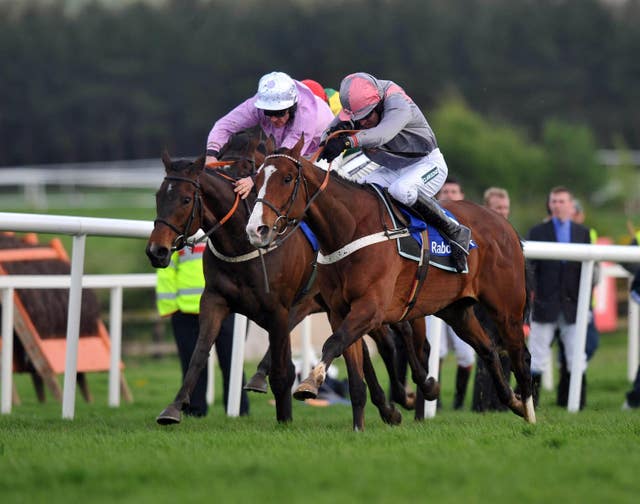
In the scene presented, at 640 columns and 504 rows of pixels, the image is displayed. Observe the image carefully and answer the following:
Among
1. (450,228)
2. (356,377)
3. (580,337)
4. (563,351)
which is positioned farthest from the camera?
(563,351)

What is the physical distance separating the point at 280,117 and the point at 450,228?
1210 mm

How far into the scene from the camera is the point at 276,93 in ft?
24.9

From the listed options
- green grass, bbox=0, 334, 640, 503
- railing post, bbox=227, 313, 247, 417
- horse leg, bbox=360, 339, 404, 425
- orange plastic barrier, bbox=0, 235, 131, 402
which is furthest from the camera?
orange plastic barrier, bbox=0, 235, 131, 402

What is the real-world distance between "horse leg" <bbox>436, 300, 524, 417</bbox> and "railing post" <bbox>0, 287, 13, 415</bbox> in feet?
10.5

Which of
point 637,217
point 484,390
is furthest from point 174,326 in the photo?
point 637,217

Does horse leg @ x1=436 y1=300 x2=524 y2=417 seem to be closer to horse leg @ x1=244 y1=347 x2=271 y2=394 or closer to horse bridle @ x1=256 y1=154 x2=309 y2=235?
horse leg @ x1=244 y1=347 x2=271 y2=394

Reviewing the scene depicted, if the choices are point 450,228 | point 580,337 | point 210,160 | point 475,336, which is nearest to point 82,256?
point 210,160

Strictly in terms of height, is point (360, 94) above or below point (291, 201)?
above

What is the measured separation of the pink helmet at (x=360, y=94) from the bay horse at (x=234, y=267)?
541mm

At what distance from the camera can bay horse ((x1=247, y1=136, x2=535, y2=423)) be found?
6641 mm

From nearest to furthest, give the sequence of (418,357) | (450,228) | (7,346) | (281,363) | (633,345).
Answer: (450,228)
(281,363)
(418,357)
(7,346)
(633,345)

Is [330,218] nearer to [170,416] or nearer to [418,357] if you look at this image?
[170,416]

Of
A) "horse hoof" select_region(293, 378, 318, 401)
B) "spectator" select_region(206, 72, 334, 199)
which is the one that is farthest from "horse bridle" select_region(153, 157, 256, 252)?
"horse hoof" select_region(293, 378, 318, 401)

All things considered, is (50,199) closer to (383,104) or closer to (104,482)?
(383,104)
